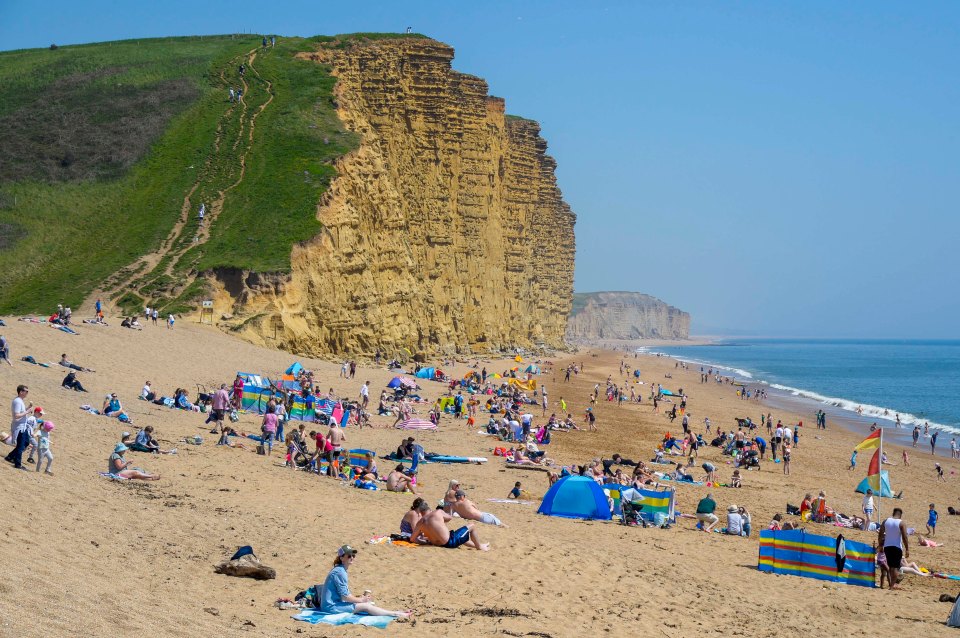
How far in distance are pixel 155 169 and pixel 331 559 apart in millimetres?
48624

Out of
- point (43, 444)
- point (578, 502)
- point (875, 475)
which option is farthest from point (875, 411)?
point (43, 444)

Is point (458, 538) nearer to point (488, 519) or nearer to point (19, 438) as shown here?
point (488, 519)

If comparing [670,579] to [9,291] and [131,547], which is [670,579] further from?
[9,291]

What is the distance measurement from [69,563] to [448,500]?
6445 millimetres

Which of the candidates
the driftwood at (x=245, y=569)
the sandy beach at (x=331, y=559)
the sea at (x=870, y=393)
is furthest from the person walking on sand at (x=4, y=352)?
the sea at (x=870, y=393)

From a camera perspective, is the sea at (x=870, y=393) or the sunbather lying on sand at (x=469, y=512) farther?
the sea at (x=870, y=393)

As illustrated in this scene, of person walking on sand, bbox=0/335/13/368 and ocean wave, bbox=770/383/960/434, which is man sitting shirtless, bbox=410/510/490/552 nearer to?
person walking on sand, bbox=0/335/13/368

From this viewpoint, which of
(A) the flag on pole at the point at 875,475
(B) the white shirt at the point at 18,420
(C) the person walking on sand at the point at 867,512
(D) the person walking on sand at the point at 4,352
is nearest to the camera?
(B) the white shirt at the point at 18,420

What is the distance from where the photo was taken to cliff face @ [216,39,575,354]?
4319 centimetres

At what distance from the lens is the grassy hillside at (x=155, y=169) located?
4244cm

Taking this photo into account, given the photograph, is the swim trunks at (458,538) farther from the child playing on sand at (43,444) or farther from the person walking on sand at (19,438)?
the person walking on sand at (19,438)

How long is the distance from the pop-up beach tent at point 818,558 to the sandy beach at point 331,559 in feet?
0.88

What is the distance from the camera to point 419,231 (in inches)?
2367

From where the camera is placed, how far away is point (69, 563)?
8805 mm
